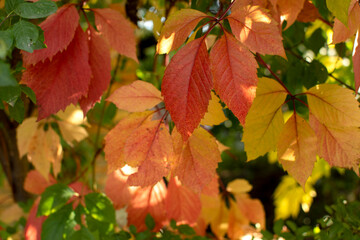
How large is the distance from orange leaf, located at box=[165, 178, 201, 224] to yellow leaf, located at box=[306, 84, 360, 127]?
0.38 metres

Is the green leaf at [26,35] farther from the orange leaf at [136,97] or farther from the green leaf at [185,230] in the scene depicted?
the green leaf at [185,230]

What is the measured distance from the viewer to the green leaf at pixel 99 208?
2.32 ft

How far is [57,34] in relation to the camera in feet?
1.80

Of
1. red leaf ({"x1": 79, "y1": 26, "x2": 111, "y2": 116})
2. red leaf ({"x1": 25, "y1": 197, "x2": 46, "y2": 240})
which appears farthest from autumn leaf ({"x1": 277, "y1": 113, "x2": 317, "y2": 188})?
red leaf ({"x1": 25, "y1": 197, "x2": 46, "y2": 240})

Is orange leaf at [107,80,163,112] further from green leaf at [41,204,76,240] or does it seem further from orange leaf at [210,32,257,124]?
green leaf at [41,204,76,240]

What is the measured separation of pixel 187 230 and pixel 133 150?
1.00 feet

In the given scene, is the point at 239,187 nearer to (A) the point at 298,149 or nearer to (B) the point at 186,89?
(A) the point at 298,149

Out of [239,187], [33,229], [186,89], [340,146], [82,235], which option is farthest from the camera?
[239,187]

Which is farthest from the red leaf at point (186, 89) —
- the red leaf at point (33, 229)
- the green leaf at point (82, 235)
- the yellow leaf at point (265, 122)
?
the red leaf at point (33, 229)

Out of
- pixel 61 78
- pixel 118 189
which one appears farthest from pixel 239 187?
pixel 61 78

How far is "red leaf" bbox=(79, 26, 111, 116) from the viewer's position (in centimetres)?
61

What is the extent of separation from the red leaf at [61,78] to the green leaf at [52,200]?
0.21 m

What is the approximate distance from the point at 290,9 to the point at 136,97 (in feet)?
0.84

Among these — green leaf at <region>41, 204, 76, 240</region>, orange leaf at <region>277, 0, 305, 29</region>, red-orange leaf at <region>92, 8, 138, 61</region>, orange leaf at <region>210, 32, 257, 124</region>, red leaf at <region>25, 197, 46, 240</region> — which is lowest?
red leaf at <region>25, 197, 46, 240</region>
